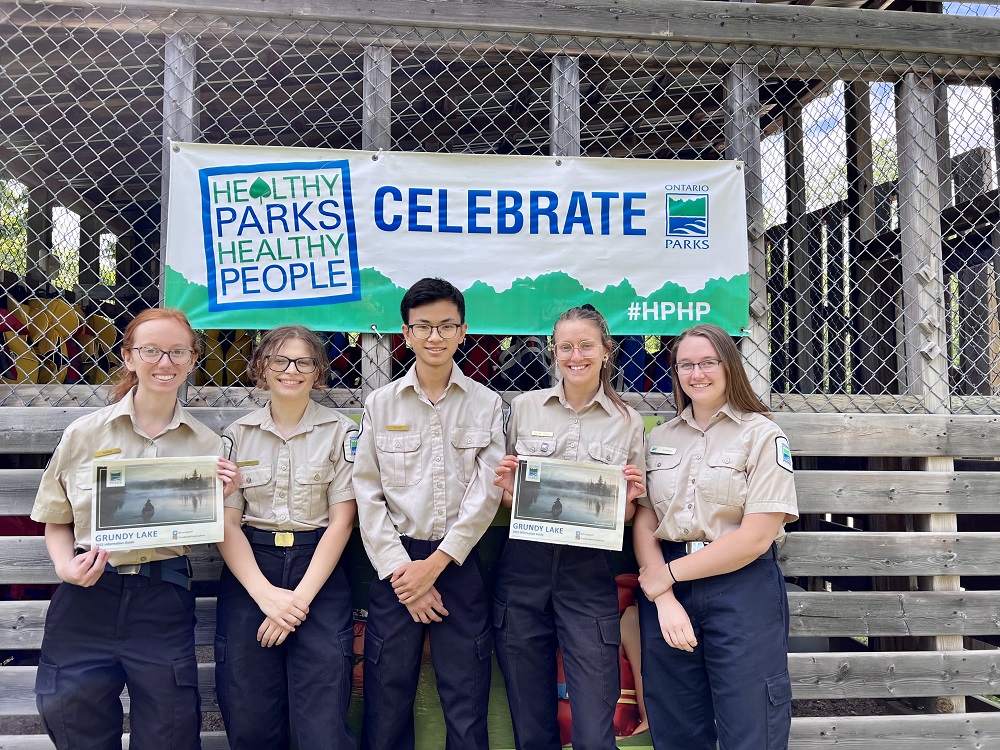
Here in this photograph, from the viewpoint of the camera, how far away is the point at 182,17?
332 centimetres

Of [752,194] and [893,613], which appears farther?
[752,194]

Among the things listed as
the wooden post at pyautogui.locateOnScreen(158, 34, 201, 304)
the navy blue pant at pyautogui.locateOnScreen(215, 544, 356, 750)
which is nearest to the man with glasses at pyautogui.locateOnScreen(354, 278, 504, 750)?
the navy blue pant at pyautogui.locateOnScreen(215, 544, 356, 750)

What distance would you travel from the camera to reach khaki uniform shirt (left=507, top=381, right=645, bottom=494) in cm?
271

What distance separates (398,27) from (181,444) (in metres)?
2.13

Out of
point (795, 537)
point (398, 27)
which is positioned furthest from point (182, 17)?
point (795, 537)

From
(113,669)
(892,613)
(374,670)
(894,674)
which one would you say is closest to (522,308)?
(374,670)

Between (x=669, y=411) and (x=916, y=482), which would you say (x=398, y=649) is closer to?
(x=669, y=411)

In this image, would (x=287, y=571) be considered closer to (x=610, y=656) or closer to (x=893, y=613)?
(x=610, y=656)

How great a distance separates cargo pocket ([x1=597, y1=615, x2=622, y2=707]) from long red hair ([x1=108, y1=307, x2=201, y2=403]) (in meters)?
1.82

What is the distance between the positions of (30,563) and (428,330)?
6.75 feet

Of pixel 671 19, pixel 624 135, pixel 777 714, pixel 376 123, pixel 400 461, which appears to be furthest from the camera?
pixel 624 135

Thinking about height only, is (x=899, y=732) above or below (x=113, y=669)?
below

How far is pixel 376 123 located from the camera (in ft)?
11.1

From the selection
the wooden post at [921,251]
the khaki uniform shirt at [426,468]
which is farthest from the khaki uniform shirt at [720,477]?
the wooden post at [921,251]
